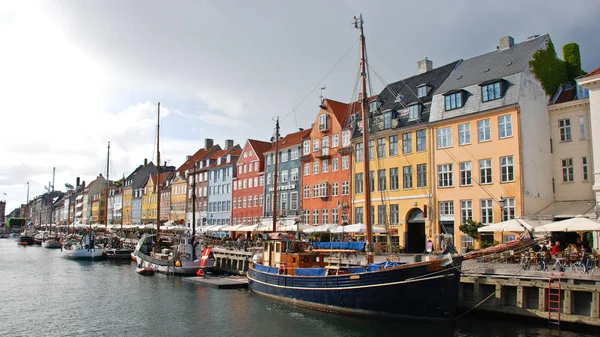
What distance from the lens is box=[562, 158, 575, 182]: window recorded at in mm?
33281

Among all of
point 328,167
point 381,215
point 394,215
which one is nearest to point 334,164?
point 328,167

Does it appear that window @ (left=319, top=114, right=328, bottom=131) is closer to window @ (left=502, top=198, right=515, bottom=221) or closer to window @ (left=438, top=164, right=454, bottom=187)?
Result: window @ (left=438, top=164, right=454, bottom=187)

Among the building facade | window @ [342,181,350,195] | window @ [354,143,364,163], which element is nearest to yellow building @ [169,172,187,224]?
the building facade

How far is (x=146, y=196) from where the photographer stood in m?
102

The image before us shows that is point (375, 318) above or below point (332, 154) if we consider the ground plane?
below

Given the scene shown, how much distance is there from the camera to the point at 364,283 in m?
22.1

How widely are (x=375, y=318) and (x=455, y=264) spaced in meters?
4.35

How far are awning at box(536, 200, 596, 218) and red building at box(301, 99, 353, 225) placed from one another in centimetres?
1739

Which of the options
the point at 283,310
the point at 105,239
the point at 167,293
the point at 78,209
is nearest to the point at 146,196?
the point at 105,239

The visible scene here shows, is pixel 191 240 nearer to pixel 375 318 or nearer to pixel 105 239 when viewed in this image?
pixel 375 318

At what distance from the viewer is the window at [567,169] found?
33.3m

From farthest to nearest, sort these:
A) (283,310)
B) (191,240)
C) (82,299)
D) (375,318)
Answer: (191,240) → (82,299) → (283,310) → (375,318)

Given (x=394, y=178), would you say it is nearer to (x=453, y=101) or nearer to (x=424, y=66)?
(x=453, y=101)

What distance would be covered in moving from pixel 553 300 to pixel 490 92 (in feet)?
61.6
